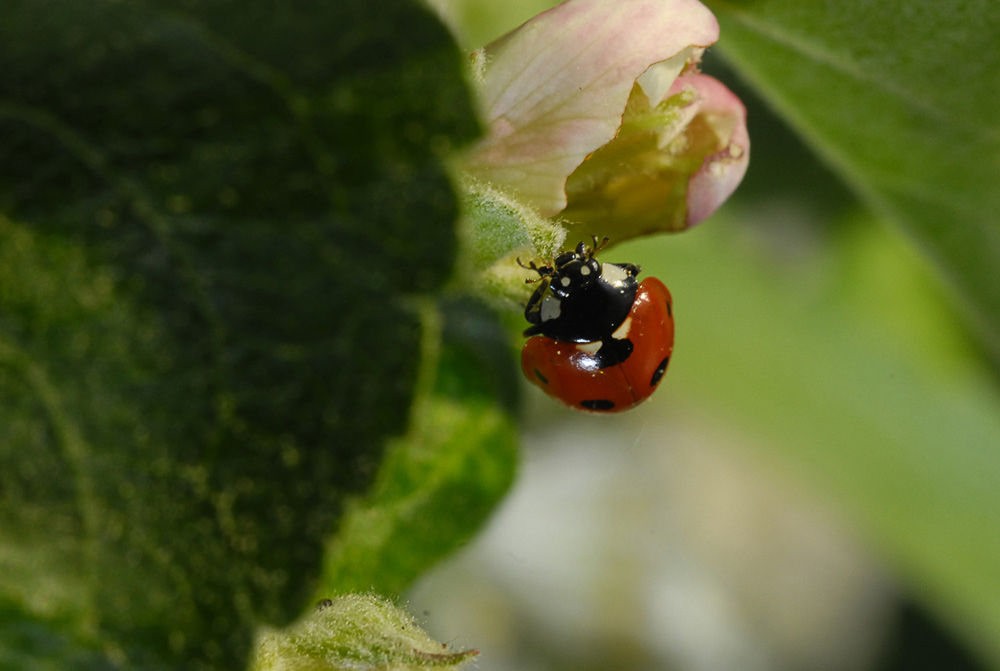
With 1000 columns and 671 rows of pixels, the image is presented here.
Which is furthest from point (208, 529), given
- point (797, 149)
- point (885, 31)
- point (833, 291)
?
point (833, 291)

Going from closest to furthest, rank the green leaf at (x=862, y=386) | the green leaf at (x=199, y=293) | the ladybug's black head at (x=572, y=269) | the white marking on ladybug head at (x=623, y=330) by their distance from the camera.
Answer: the green leaf at (x=199, y=293), the ladybug's black head at (x=572, y=269), the white marking on ladybug head at (x=623, y=330), the green leaf at (x=862, y=386)

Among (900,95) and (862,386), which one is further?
(862,386)

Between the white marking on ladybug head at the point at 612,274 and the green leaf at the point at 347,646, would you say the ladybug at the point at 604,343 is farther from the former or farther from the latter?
the green leaf at the point at 347,646

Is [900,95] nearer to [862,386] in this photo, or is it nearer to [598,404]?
[598,404]

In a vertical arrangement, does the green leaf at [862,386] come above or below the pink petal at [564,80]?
below

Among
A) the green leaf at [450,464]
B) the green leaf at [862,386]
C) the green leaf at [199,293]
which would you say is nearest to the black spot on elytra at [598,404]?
the green leaf at [450,464]

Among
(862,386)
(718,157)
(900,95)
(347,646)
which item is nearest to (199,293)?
(347,646)

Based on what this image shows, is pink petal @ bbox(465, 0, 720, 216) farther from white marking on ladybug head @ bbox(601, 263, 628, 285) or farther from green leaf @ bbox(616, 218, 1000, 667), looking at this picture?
green leaf @ bbox(616, 218, 1000, 667)
